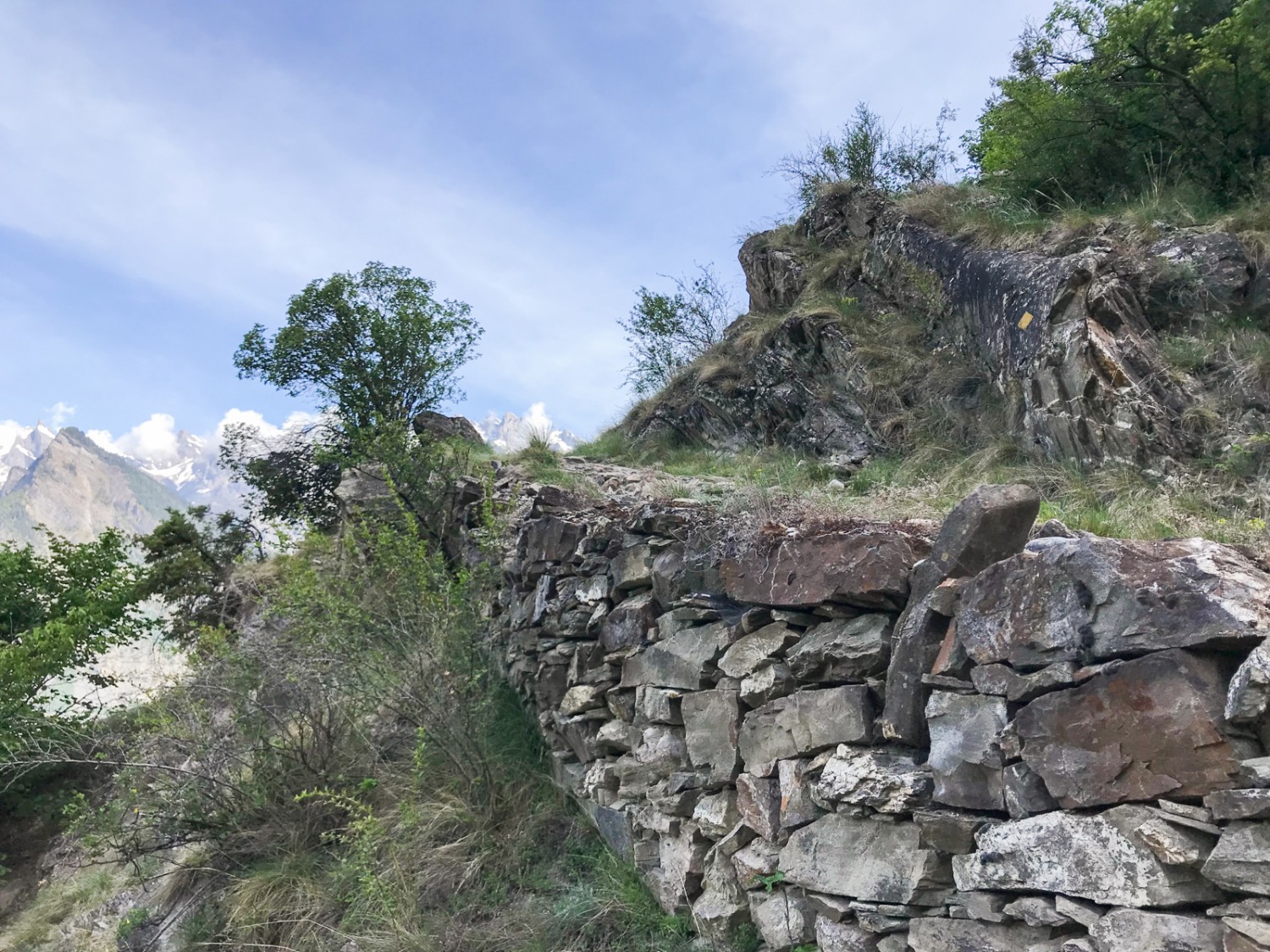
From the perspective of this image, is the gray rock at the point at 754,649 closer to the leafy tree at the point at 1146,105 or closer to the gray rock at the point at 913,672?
the gray rock at the point at 913,672

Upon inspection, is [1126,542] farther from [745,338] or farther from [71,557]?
[71,557]

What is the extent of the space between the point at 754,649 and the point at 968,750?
1331 millimetres

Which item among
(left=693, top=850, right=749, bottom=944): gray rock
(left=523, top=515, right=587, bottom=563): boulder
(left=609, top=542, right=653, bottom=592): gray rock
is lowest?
(left=693, top=850, right=749, bottom=944): gray rock

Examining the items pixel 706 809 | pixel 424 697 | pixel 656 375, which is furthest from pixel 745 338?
A: pixel 706 809

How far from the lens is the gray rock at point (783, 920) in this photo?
366cm

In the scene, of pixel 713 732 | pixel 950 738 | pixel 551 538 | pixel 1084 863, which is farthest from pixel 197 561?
pixel 1084 863

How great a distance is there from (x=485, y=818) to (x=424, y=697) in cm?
105

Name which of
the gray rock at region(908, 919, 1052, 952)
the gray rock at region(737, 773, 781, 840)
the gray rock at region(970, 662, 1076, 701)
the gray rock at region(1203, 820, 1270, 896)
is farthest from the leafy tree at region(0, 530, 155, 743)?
the gray rock at region(1203, 820, 1270, 896)

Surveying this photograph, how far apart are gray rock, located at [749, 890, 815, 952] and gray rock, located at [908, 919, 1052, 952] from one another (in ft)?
1.99

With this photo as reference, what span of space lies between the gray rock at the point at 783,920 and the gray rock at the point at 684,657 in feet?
3.83

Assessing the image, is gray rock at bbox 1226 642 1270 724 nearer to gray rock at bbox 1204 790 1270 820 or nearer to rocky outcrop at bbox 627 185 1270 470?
gray rock at bbox 1204 790 1270 820

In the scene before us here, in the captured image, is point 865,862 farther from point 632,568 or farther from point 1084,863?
point 632,568

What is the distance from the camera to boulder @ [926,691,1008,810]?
9.96 feet

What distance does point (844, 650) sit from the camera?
12.4 feet
